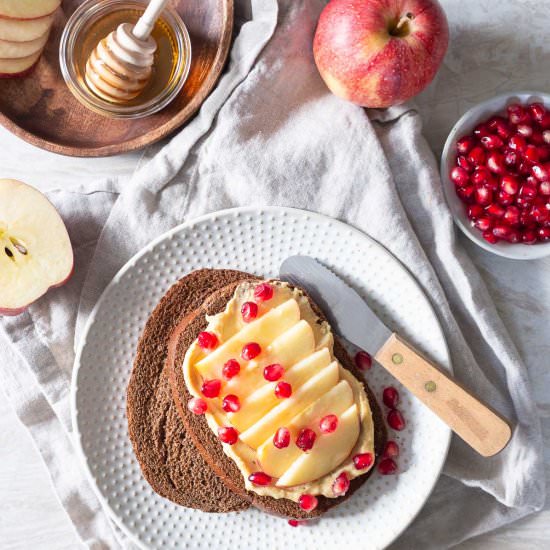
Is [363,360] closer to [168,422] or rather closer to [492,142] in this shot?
[168,422]

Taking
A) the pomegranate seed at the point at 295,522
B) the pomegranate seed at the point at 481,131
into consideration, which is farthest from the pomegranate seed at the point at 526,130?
the pomegranate seed at the point at 295,522

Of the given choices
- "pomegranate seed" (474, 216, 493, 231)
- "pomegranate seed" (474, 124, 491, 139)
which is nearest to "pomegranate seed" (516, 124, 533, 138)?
"pomegranate seed" (474, 124, 491, 139)

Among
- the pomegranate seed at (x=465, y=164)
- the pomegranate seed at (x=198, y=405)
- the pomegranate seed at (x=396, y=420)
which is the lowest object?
the pomegranate seed at (x=396, y=420)

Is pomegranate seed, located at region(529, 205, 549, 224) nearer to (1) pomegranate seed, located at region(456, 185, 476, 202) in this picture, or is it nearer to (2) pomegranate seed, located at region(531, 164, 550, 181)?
(2) pomegranate seed, located at region(531, 164, 550, 181)

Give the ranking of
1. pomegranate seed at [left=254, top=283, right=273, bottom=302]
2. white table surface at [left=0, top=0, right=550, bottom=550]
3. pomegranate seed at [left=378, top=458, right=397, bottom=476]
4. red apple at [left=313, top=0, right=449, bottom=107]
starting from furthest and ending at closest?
white table surface at [left=0, top=0, right=550, bottom=550]
pomegranate seed at [left=378, top=458, right=397, bottom=476]
pomegranate seed at [left=254, top=283, right=273, bottom=302]
red apple at [left=313, top=0, right=449, bottom=107]

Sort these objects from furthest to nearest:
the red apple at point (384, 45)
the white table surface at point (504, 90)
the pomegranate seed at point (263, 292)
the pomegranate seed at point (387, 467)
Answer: the white table surface at point (504, 90) → the pomegranate seed at point (387, 467) → the pomegranate seed at point (263, 292) → the red apple at point (384, 45)

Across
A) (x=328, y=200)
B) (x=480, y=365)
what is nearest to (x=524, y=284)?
(x=480, y=365)

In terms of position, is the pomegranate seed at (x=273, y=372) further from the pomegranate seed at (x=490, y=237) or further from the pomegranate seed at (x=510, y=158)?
the pomegranate seed at (x=510, y=158)
